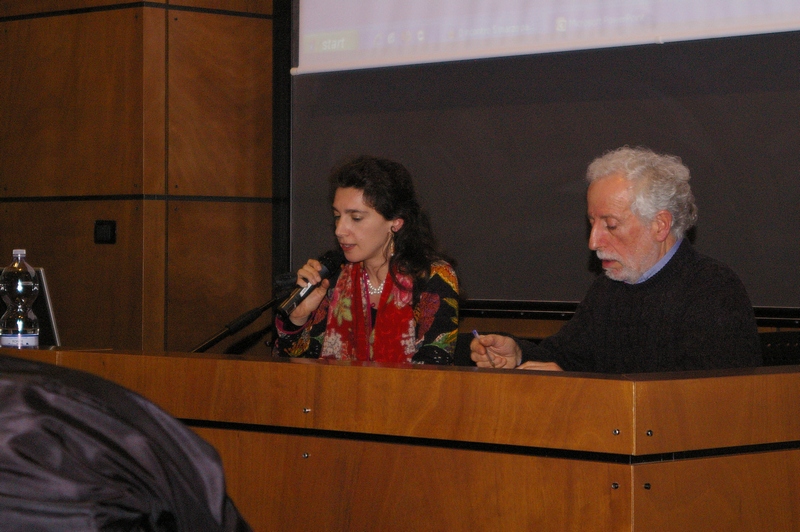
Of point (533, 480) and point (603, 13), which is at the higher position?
point (603, 13)

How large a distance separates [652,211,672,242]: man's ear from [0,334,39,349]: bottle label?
1577mm

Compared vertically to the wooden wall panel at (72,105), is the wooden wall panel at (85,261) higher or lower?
lower

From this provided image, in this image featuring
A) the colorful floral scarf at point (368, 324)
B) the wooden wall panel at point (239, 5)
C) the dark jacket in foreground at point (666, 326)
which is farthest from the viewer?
the wooden wall panel at point (239, 5)

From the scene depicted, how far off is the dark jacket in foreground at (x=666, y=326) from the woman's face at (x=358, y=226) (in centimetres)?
60

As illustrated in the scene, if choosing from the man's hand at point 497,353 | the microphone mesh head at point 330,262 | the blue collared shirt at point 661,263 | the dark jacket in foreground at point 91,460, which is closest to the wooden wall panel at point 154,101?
the microphone mesh head at point 330,262

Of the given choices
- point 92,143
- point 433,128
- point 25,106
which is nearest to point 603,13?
point 433,128

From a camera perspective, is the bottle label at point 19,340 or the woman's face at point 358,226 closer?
the bottle label at point 19,340

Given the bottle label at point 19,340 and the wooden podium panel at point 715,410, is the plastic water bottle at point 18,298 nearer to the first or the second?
the bottle label at point 19,340

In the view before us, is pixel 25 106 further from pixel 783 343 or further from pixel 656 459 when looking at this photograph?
pixel 656 459

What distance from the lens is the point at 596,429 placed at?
1599mm

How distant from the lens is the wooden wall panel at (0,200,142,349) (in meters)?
4.01

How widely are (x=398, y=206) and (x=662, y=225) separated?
0.88m

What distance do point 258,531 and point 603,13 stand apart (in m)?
2.41

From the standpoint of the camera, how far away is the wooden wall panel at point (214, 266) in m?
4.06
